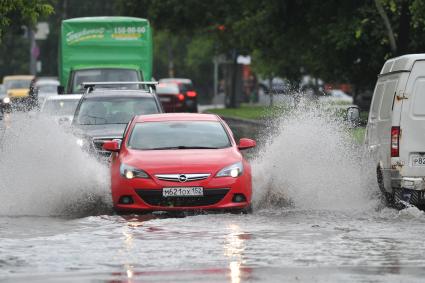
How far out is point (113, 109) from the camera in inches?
889

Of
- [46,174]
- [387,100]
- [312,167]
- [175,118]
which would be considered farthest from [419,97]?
[46,174]

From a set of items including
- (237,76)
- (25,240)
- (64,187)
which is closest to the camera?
(25,240)

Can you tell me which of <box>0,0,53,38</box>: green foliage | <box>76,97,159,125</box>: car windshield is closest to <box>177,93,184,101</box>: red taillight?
<box>0,0,53,38</box>: green foliage

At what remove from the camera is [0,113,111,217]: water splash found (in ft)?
56.3

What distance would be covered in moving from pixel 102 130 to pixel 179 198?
621cm

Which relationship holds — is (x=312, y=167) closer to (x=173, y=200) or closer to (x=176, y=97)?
(x=173, y=200)

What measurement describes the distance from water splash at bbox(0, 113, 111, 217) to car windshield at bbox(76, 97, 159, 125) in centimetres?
298

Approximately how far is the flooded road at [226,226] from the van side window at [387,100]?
3.83 ft

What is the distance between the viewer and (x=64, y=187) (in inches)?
687

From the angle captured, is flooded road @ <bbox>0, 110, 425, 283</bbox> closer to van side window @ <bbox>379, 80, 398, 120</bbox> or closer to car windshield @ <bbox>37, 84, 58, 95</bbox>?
van side window @ <bbox>379, 80, 398, 120</bbox>

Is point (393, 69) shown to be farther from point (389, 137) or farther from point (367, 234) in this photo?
point (367, 234)

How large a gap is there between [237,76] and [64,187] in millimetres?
52193

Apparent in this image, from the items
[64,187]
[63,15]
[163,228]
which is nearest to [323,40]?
[64,187]

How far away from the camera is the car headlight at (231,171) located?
15688 mm
